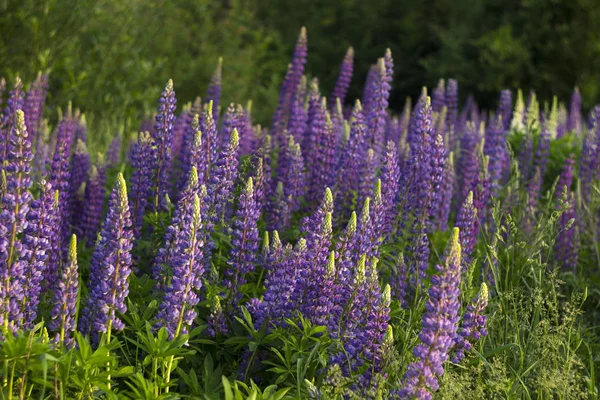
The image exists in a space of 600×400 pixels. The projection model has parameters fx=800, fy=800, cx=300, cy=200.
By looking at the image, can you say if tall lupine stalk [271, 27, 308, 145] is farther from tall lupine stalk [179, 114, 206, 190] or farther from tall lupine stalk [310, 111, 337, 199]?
tall lupine stalk [179, 114, 206, 190]

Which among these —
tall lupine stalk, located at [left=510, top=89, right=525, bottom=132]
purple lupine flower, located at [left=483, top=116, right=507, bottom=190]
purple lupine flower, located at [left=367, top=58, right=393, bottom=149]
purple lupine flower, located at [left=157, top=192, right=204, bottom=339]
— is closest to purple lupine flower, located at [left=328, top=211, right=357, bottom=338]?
purple lupine flower, located at [left=157, top=192, right=204, bottom=339]

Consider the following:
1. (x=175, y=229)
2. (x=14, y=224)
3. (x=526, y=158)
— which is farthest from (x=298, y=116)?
(x=14, y=224)

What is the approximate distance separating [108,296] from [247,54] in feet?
A: 34.4

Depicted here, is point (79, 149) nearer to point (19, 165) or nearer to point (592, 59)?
point (19, 165)

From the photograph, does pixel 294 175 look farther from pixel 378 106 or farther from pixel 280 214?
pixel 378 106

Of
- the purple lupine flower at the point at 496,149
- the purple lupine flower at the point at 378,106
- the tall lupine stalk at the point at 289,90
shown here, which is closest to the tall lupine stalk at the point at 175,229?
the purple lupine flower at the point at 378,106

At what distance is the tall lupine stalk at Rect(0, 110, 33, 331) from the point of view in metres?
3.20

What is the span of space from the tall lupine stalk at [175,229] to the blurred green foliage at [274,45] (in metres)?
5.00

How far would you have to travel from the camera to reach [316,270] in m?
3.64

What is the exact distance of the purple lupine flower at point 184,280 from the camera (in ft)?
10.9

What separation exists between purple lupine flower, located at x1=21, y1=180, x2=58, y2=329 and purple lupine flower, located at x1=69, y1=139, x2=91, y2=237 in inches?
48.7

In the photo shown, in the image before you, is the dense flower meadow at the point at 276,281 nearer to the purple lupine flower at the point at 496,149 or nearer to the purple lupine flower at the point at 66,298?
the purple lupine flower at the point at 66,298

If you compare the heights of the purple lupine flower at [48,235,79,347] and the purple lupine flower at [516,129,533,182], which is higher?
the purple lupine flower at [516,129,533,182]

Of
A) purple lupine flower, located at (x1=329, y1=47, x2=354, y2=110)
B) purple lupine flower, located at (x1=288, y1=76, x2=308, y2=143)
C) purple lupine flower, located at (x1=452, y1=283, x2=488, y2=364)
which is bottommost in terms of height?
purple lupine flower, located at (x1=452, y1=283, x2=488, y2=364)
